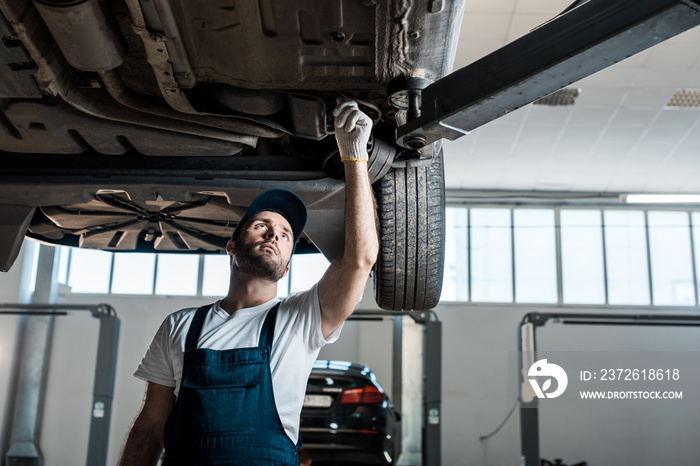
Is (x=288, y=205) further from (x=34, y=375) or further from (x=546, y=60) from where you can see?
(x=34, y=375)

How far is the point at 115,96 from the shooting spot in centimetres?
186

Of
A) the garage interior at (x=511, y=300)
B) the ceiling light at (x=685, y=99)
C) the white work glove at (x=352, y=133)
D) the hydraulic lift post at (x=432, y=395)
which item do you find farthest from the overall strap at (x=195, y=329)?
the garage interior at (x=511, y=300)

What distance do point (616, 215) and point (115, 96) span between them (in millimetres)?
11359

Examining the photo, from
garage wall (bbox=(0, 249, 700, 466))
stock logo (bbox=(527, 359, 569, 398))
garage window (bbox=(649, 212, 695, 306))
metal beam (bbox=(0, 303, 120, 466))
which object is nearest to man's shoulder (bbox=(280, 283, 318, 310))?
stock logo (bbox=(527, 359, 569, 398))

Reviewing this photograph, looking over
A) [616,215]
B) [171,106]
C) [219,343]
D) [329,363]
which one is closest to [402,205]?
[171,106]

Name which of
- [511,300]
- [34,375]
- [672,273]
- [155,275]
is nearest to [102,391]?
[34,375]

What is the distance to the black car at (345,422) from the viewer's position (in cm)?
458

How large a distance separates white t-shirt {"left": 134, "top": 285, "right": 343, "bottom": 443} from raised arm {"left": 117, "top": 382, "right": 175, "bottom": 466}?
0.04 m

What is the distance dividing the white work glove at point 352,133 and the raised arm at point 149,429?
75 centimetres

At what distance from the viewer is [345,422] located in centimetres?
464

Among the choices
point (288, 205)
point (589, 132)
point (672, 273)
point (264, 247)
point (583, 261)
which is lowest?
point (264, 247)

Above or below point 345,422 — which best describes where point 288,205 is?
above

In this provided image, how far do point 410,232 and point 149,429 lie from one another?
1285 mm

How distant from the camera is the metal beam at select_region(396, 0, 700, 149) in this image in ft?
4.11
